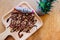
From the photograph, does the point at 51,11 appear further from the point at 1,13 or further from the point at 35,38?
the point at 1,13

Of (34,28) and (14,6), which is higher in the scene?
(14,6)

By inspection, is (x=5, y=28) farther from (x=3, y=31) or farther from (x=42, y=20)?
(x=42, y=20)

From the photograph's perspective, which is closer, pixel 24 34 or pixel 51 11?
pixel 24 34

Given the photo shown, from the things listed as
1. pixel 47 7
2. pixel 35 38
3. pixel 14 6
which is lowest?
pixel 35 38

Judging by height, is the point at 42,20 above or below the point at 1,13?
below

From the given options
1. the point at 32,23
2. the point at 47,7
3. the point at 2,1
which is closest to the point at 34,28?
the point at 32,23

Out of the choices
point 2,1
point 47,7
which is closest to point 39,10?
point 47,7
